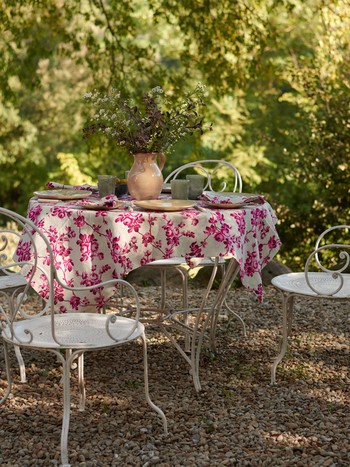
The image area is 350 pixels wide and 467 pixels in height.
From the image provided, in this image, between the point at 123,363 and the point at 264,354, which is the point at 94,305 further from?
the point at 264,354

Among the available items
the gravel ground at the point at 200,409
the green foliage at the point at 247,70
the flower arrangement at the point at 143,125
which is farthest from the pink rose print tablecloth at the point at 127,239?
the green foliage at the point at 247,70

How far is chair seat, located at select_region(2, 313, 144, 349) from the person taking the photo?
9.68ft

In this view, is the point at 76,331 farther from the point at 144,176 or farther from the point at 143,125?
the point at 143,125

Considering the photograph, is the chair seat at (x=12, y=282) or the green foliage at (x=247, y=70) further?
the green foliage at (x=247, y=70)

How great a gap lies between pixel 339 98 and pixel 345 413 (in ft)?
16.6

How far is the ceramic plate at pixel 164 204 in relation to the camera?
11.3 feet

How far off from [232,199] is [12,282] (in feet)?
3.78

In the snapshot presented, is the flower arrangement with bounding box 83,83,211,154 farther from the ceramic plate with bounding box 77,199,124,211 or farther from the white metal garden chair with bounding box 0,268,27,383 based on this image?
the white metal garden chair with bounding box 0,268,27,383

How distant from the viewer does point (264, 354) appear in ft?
14.2

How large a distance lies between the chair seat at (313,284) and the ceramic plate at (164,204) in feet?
2.22

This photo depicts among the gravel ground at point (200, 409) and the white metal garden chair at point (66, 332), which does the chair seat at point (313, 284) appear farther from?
the white metal garden chair at point (66, 332)

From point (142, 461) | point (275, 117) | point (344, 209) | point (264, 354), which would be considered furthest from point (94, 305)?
point (275, 117)

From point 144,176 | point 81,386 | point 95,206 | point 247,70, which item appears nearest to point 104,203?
point 95,206

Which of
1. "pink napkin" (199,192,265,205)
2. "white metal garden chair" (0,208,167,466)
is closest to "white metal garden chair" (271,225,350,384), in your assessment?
"pink napkin" (199,192,265,205)
